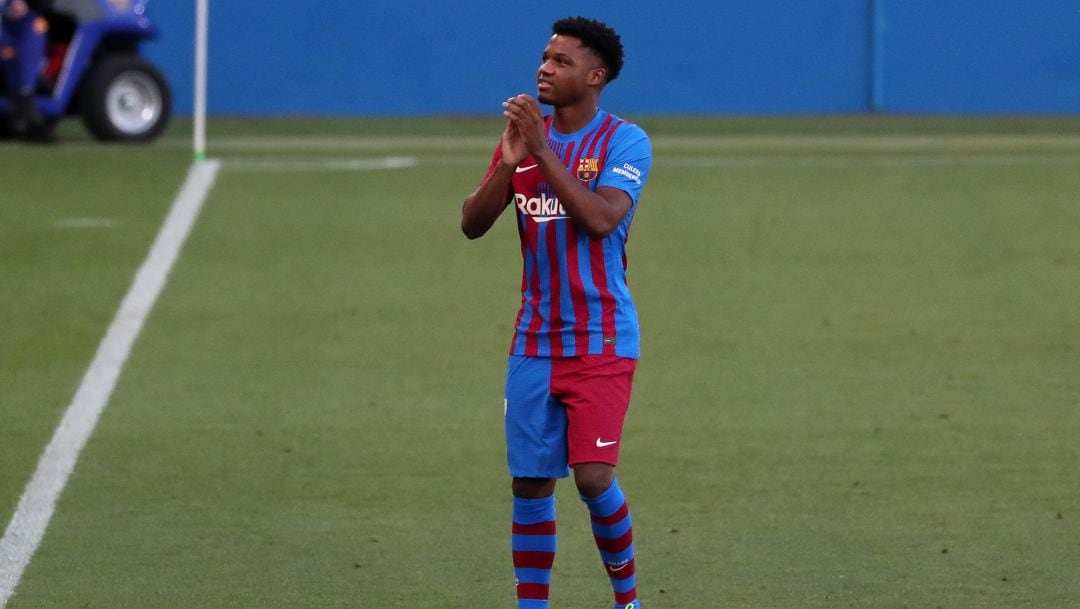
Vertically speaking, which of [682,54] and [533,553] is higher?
[533,553]

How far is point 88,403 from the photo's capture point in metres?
9.30

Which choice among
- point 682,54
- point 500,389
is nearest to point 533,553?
point 500,389

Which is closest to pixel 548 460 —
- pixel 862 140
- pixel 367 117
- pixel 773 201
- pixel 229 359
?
pixel 229 359

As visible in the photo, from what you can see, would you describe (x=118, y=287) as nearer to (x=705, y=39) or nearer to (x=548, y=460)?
(x=548, y=460)

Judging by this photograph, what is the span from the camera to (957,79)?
1016 inches

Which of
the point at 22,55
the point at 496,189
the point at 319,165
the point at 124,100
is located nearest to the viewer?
the point at 496,189

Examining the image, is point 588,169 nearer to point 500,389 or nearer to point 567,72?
point 567,72

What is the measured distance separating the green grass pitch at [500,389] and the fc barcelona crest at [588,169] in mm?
1474

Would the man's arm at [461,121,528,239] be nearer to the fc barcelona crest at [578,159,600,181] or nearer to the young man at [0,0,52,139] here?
the fc barcelona crest at [578,159,600,181]

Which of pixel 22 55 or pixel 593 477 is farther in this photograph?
pixel 22 55

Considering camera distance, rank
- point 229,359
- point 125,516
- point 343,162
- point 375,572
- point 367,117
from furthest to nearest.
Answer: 1. point 367,117
2. point 343,162
3. point 229,359
4. point 125,516
5. point 375,572

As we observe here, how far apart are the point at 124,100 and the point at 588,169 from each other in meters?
15.2

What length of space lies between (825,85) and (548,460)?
20.9 m

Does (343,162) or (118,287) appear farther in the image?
(343,162)
